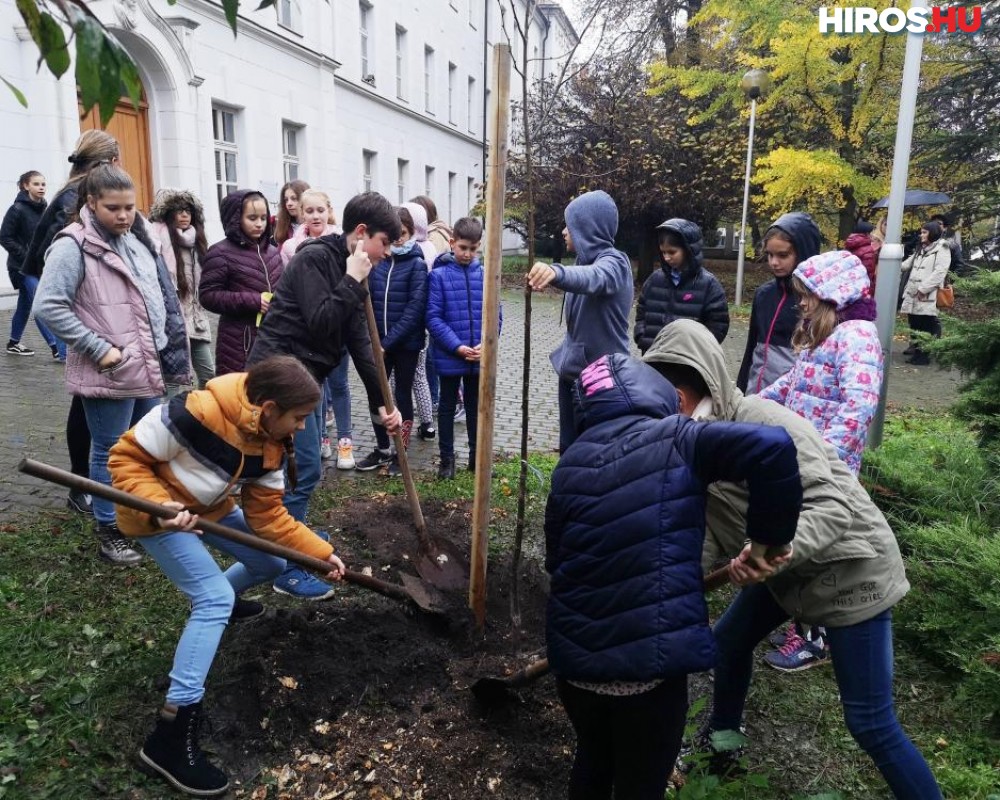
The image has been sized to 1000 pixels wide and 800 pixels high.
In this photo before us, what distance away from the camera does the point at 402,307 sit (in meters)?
5.67

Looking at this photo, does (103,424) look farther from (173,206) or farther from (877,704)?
(877,704)

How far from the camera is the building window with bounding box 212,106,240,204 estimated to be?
49.1ft

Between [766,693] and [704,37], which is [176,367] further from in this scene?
[704,37]

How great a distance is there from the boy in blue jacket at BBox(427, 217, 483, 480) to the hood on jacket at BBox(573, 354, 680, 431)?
11.6 feet

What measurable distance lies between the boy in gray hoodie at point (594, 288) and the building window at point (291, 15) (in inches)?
604

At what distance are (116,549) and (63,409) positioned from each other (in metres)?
3.14

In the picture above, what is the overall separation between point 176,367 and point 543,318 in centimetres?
1197

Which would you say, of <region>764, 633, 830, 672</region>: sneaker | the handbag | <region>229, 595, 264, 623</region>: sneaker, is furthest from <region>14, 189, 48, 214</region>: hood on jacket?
the handbag

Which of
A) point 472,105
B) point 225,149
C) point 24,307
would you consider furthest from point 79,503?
point 472,105

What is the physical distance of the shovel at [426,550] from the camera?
396 cm

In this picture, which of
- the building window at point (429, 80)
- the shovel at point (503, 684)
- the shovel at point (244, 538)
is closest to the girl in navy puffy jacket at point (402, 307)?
the shovel at point (244, 538)

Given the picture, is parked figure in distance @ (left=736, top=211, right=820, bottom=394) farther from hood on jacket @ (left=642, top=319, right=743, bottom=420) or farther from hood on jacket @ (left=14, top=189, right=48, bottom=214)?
hood on jacket @ (left=14, top=189, right=48, bottom=214)

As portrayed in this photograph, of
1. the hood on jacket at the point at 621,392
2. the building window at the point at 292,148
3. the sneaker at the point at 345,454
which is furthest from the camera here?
the building window at the point at 292,148

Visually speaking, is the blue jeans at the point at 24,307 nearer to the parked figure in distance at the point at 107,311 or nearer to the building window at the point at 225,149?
the parked figure in distance at the point at 107,311
